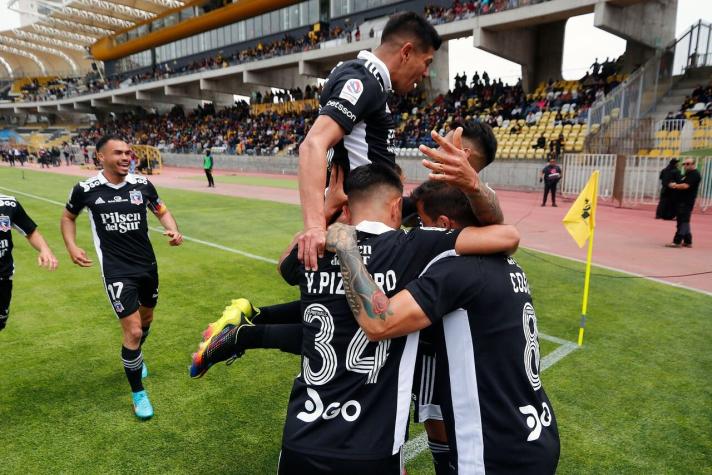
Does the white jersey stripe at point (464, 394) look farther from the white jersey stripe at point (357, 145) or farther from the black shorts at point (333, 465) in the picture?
the white jersey stripe at point (357, 145)

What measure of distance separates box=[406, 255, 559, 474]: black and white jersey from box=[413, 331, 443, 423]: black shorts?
1.12 feet

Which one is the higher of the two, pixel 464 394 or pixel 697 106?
pixel 697 106

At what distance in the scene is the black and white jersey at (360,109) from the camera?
8.02 feet

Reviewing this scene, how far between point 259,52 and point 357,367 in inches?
1888

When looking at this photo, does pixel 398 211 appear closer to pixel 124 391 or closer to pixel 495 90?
pixel 124 391

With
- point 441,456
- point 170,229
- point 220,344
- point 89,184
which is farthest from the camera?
point 170,229

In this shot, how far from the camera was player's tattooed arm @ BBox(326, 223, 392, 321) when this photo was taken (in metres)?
1.89

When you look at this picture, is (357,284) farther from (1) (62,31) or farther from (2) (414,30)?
(1) (62,31)

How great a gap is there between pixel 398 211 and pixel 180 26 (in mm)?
64384

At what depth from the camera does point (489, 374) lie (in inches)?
79.2

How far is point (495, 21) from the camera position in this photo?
88.0 ft

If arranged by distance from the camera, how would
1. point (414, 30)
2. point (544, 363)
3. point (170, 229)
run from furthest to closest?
1. point (544, 363)
2. point (170, 229)
3. point (414, 30)

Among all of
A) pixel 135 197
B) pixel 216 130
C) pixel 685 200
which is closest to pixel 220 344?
pixel 135 197

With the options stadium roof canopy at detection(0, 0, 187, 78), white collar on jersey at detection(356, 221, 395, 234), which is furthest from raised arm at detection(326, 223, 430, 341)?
stadium roof canopy at detection(0, 0, 187, 78)
